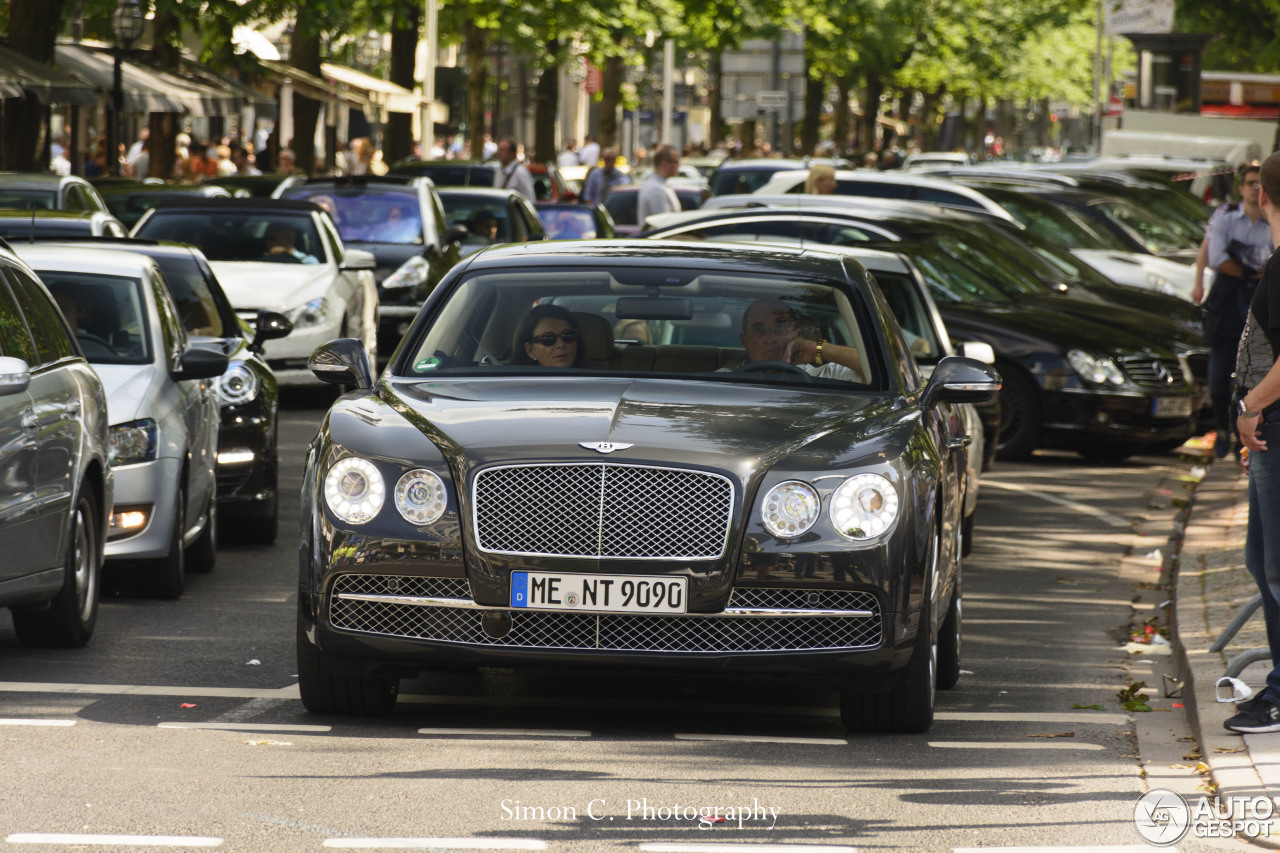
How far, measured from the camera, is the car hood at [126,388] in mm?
9891

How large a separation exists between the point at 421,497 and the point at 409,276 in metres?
14.3

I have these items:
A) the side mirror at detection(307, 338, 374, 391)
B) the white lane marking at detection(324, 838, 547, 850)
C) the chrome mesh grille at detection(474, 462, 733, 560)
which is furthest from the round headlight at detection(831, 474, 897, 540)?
the side mirror at detection(307, 338, 374, 391)

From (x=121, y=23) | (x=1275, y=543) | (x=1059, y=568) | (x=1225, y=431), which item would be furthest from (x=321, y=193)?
(x=1275, y=543)

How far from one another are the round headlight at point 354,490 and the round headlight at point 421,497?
0.21ft

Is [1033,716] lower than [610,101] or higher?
lower

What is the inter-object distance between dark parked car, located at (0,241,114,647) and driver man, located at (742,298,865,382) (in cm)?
249

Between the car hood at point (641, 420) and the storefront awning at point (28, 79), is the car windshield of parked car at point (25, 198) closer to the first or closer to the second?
the storefront awning at point (28, 79)

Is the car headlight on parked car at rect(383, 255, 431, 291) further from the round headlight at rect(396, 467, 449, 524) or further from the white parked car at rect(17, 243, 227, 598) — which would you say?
the round headlight at rect(396, 467, 449, 524)

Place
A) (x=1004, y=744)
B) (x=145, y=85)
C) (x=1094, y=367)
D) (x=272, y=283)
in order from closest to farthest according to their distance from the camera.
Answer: (x=1004, y=744), (x=1094, y=367), (x=272, y=283), (x=145, y=85)

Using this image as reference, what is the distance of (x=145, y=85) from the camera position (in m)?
34.9

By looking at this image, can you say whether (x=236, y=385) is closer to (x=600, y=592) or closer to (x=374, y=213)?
(x=600, y=592)

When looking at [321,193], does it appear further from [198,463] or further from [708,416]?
[708,416]

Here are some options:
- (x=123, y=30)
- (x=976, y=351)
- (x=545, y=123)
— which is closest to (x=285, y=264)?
Answer: (x=976, y=351)

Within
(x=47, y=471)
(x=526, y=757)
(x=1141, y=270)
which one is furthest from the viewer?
(x=1141, y=270)
